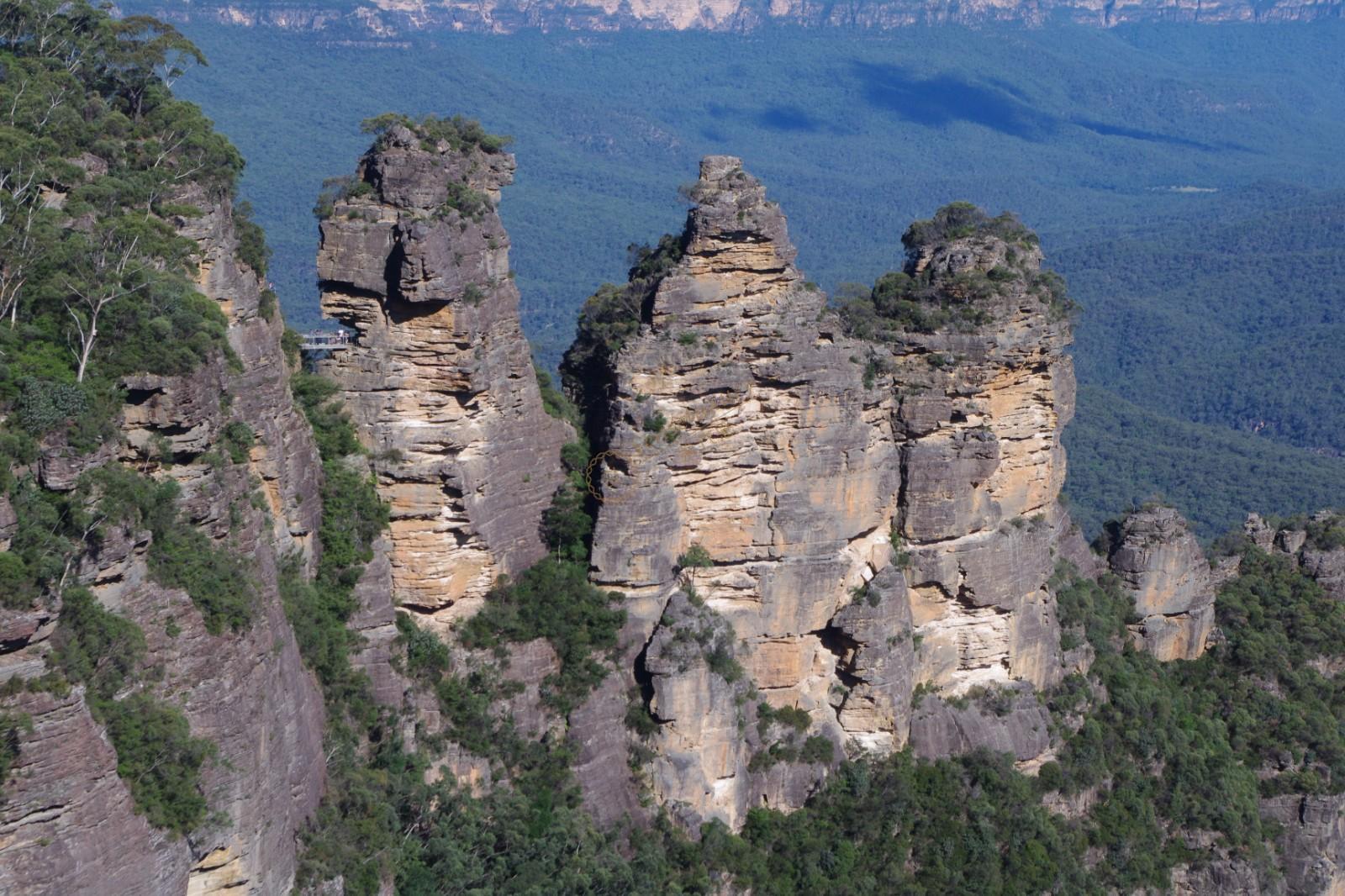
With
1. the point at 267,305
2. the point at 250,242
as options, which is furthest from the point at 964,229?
the point at 250,242

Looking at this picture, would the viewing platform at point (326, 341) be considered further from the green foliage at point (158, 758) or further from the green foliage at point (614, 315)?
the green foliage at point (158, 758)

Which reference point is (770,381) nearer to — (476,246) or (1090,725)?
(476,246)

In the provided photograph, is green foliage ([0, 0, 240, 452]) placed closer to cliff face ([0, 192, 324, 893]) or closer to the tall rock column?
cliff face ([0, 192, 324, 893])

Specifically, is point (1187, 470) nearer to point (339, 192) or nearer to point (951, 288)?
point (951, 288)

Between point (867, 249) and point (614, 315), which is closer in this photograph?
point (614, 315)

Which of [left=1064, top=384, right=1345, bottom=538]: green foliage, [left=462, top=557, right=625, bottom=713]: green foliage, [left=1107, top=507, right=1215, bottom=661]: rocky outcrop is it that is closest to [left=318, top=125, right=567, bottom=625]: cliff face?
[left=462, top=557, right=625, bottom=713]: green foliage

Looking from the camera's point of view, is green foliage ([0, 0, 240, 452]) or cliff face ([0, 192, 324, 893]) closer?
cliff face ([0, 192, 324, 893])
